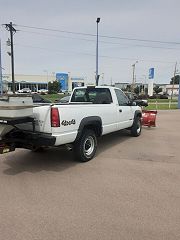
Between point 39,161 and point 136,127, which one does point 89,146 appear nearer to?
point 39,161

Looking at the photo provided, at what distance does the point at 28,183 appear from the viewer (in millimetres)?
4699

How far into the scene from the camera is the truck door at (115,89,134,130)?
24.7 ft

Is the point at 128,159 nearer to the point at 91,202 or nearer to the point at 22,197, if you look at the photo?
the point at 91,202

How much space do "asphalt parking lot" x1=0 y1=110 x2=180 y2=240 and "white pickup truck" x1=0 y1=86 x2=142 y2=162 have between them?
0.59 metres

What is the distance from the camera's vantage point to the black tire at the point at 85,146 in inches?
228

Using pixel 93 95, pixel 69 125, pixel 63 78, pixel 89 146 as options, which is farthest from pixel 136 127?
pixel 63 78

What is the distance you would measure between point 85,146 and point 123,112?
2.21m

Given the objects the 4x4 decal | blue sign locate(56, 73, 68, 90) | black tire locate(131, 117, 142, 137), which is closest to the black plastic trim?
the 4x4 decal

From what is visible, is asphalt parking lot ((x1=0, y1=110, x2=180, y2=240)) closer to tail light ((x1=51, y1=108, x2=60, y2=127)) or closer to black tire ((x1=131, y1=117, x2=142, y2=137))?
tail light ((x1=51, y1=108, x2=60, y2=127))

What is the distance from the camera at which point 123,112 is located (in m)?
7.78

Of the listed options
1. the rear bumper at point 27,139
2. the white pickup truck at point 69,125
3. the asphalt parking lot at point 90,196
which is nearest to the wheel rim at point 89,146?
the white pickup truck at point 69,125

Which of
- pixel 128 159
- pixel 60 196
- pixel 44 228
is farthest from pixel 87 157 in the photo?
pixel 44 228

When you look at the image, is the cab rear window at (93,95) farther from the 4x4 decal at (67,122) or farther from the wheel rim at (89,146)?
the 4x4 decal at (67,122)

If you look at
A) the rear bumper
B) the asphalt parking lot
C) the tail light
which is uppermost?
the tail light
